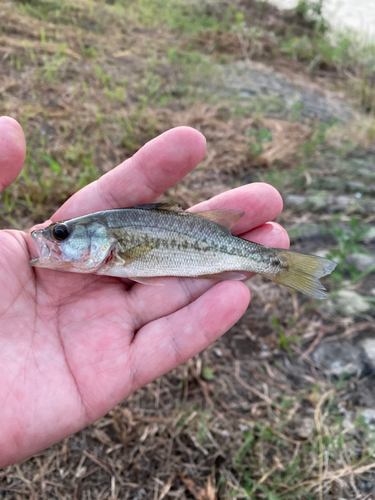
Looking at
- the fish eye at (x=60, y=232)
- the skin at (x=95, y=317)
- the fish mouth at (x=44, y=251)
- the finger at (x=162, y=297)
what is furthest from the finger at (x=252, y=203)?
the fish mouth at (x=44, y=251)

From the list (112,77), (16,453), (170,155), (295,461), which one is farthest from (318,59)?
(16,453)

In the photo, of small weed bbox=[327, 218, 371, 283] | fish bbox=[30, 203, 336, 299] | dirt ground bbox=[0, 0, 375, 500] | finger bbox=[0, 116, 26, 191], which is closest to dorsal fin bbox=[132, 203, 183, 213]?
fish bbox=[30, 203, 336, 299]

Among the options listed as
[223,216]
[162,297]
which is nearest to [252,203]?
[223,216]

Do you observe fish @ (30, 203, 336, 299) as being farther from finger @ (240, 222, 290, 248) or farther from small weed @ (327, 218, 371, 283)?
small weed @ (327, 218, 371, 283)

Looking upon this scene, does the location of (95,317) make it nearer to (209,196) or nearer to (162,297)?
(162,297)

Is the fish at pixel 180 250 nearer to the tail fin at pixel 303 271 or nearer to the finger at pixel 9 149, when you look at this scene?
the tail fin at pixel 303 271

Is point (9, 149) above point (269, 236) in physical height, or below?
above
